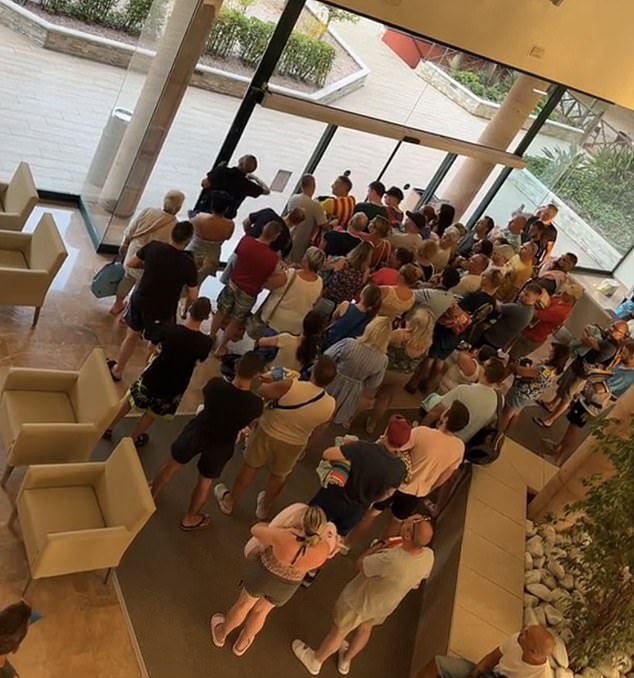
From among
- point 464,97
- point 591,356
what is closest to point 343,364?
point 591,356

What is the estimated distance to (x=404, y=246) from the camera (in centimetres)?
754

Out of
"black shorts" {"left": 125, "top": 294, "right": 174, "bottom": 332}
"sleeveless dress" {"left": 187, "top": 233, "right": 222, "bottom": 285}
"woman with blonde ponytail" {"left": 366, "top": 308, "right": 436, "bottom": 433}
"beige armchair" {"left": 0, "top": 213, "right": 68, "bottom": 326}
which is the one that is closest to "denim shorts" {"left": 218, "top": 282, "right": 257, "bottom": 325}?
"sleeveless dress" {"left": 187, "top": 233, "right": 222, "bottom": 285}

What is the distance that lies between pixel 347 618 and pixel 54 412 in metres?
2.31

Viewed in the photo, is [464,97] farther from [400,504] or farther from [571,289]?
[400,504]

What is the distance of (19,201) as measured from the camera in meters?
6.70

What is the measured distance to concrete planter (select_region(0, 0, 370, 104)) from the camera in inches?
302

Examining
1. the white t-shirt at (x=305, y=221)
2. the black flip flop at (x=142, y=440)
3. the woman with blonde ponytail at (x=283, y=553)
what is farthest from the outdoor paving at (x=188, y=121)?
the woman with blonde ponytail at (x=283, y=553)

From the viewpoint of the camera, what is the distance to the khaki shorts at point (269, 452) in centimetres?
522

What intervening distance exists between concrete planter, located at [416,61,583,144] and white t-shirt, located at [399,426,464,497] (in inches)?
202

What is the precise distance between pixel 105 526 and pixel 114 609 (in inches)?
21.4

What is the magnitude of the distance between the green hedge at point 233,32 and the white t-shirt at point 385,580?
5.18 m

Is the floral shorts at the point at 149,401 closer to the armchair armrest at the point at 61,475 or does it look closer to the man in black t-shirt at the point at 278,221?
the armchair armrest at the point at 61,475

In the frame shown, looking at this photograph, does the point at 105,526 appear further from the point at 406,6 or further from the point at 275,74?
the point at 406,6

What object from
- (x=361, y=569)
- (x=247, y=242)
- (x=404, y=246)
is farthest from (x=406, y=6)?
(x=361, y=569)
